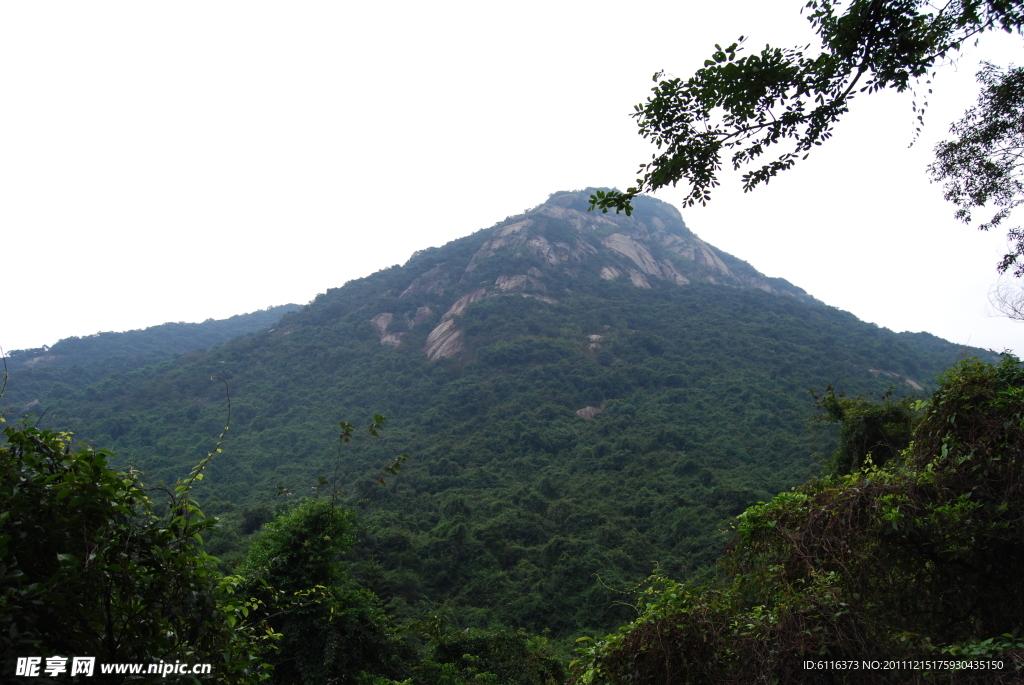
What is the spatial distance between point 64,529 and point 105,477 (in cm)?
22

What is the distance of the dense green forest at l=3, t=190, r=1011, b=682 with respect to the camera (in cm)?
1962

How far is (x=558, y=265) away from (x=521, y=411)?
2980cm

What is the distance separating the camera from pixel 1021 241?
20.0 ft

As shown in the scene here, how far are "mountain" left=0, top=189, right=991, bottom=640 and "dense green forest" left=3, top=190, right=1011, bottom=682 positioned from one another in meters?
0.17

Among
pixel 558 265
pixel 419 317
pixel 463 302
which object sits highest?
pixel 558 265

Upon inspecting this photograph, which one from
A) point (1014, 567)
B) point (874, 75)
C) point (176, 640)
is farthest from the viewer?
point (1014, 567)

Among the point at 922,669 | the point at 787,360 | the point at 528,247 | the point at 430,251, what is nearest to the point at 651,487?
the point at 787,360

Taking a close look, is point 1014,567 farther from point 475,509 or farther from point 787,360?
point 787,360

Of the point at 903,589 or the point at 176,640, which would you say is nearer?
the point at 176,640

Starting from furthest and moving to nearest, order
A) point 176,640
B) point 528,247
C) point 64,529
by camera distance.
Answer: point 528,247 → point 176,640 → point 64,529

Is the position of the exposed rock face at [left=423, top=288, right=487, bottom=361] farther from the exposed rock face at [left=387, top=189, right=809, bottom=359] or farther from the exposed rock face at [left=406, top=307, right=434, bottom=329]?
the exposed rock face at [left=406, top=307, right=434, bottom=329]

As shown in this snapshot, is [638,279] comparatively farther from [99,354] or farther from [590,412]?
[99,354]

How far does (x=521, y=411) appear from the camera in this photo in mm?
41062

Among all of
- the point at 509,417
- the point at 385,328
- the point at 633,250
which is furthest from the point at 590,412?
the point at 633,250
